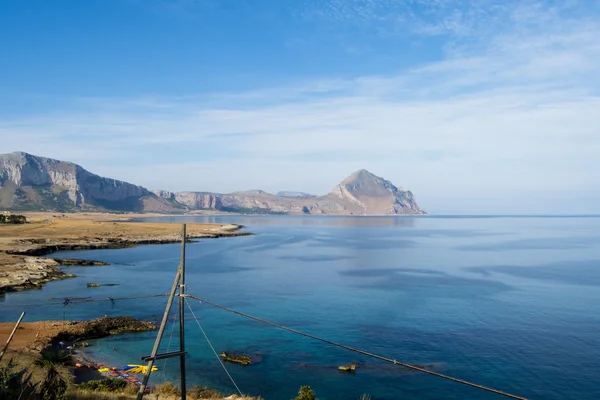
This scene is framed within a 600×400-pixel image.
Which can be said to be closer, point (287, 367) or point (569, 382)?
point (569, 382)

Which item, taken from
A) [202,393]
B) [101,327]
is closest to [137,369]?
[202,393]

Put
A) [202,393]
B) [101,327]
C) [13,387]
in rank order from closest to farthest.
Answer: [13,387], [202,393], [101,327]

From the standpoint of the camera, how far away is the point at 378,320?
37.2 meters

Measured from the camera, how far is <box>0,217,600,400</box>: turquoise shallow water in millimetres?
24656

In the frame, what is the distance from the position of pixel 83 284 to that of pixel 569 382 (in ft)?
155

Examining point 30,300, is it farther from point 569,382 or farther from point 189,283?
point 569,382

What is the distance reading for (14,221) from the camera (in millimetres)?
119250

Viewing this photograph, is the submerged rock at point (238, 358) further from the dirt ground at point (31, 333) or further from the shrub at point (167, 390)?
the dirt ground at point (31, 333)

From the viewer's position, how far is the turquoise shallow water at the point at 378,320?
24656 mm

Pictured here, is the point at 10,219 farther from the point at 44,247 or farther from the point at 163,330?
the point at 163,330

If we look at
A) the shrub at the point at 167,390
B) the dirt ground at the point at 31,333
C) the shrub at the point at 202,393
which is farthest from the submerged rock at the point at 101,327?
the shrub at the point at 202,393

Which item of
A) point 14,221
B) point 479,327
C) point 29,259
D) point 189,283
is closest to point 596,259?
point 479,327

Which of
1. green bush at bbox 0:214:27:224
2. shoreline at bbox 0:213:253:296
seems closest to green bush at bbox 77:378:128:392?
shoreline at bbox 0:213:253:296

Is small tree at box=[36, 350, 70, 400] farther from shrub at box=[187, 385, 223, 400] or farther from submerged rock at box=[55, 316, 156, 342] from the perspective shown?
submerged rock at box=[55, 316, 156, 342]
